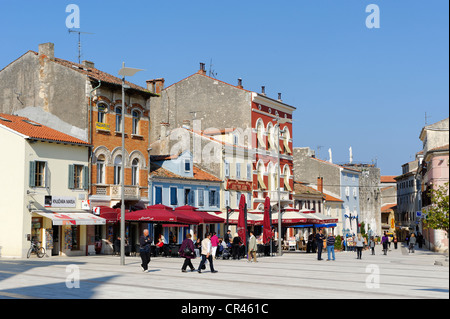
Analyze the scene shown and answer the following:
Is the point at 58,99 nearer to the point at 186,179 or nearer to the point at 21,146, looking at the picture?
the point at 21,146

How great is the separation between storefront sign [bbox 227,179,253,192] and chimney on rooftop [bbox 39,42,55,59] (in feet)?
61.6

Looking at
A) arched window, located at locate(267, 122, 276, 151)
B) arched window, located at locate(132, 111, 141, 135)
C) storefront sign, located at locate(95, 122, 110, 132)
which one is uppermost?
arched window, located at locate(267, 122, 276, 151)

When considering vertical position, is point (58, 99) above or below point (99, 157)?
above

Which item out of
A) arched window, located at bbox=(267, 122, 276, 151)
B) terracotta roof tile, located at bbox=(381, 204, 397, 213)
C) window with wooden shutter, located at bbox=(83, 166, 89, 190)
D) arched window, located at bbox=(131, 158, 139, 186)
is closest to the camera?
window with wooden shutter, located at bbox=(83, 166, 89, 190)

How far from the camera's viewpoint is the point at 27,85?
39.8 meters

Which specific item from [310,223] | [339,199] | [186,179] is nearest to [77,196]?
[186,179]

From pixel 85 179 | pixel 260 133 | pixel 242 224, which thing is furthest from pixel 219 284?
pixel 260 133

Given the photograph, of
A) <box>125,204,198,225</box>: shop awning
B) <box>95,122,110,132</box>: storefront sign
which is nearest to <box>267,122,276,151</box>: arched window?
<box>95,122,110,132</box>: storefront sign

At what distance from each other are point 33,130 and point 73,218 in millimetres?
5650

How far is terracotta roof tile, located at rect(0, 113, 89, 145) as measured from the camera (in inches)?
1346

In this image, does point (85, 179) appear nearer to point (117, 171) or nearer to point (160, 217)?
point (117, 171)

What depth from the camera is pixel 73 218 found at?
34.2 meters

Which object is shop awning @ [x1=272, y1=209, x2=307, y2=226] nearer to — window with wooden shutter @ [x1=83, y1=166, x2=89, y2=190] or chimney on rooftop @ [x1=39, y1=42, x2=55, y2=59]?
window with wooden shutter @ [x1=83, y1=166, x2=89, y2=190]
